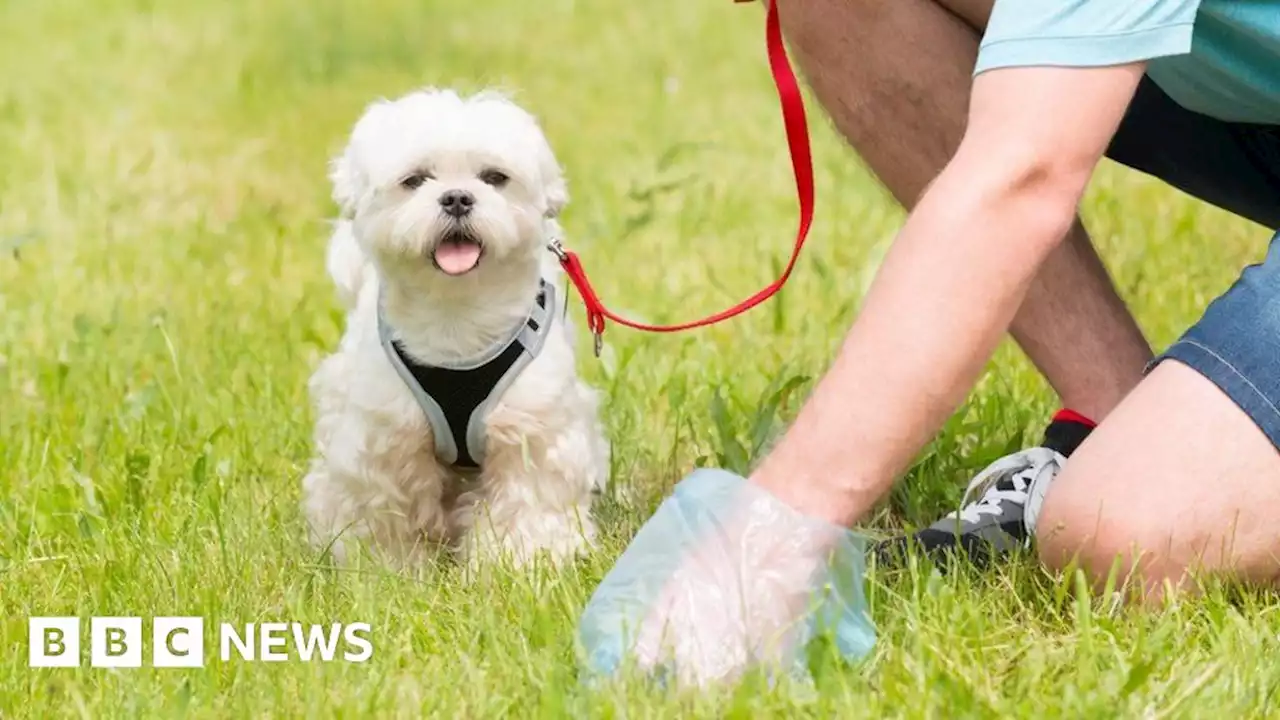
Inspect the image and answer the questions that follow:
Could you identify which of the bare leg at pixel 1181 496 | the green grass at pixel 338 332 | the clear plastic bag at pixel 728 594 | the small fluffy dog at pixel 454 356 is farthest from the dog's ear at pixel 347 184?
the bare leg at pixel 1181 496

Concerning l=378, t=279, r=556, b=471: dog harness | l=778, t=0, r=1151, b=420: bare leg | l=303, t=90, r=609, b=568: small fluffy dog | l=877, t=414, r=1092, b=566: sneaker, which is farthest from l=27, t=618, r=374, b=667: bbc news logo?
l=778, t=0, r=1151, b=420: bare leg

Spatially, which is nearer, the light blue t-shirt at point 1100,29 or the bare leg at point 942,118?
the light blue t-shirt at point 1100,29

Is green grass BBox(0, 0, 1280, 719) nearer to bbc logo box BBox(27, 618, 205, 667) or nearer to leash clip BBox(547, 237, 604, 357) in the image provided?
bbc logo box BBox(27, 618, 205, 667)

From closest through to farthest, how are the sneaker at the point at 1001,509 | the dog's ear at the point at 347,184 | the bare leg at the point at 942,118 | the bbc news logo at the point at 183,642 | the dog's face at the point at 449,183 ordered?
the bbc news logo at the point at 183,642 < the sneaker at the point at 1001,509 < the dog's face at the point at 449,183 < the dog's ear at the point at 347,184 < the bare leg at the point at 942,118

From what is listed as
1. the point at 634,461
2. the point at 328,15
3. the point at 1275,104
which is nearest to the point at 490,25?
the point at 328,15

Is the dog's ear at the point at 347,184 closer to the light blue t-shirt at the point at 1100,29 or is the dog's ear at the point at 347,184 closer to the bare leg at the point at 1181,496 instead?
the light blue t-shirt at the point at 1100,29

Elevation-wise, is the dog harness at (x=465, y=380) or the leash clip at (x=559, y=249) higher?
the leash clip at (x=559, y=249)

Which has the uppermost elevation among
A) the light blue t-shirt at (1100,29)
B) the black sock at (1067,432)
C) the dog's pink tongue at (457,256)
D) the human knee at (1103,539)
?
the light blue t-shirt at (1100,29)

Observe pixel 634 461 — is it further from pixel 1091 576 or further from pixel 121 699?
pixel 121 699

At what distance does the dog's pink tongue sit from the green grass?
45 cm

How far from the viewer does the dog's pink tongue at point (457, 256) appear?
9.07 feet

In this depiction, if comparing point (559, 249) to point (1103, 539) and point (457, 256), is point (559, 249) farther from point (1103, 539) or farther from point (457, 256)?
point (1103, 539)

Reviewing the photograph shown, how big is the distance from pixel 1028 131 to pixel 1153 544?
58cm

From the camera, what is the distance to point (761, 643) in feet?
7.07
